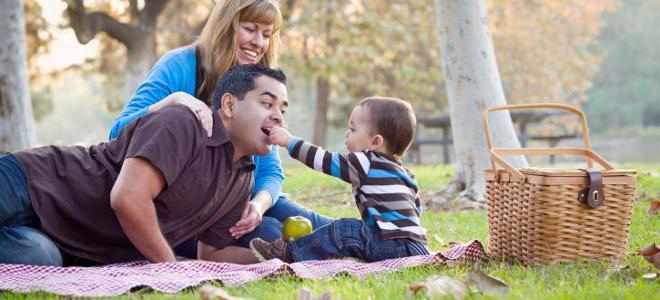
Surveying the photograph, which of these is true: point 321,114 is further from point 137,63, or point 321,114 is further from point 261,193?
point 261,193

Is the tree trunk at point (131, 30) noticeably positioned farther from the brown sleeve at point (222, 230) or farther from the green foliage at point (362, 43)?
the brown sleeve at point (222, 230)

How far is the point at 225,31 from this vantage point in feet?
14.4

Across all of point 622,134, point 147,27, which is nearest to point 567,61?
point 147,27

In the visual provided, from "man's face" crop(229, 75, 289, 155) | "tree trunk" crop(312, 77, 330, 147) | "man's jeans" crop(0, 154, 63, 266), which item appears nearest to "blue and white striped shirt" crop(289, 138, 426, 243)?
"man's face" crop(229, 75, 289, 155)

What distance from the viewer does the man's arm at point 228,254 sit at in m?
3.98

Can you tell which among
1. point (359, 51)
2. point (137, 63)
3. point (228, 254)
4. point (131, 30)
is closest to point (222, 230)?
point (228, 254)

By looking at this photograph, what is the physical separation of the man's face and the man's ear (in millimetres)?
22

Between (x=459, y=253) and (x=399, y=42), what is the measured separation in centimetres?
1850

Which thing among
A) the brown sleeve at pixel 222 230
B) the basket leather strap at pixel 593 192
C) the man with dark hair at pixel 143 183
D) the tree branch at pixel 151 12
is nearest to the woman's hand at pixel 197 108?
the man with dark hair at pixel 143 183

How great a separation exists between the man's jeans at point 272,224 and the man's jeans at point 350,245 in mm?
351

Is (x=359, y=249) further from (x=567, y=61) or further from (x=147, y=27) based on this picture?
(x=567, y=61)

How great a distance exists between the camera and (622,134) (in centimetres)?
4750

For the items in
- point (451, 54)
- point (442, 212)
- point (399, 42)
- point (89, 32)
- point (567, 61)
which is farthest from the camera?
point (567, 61)

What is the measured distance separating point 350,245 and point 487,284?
118 cm
